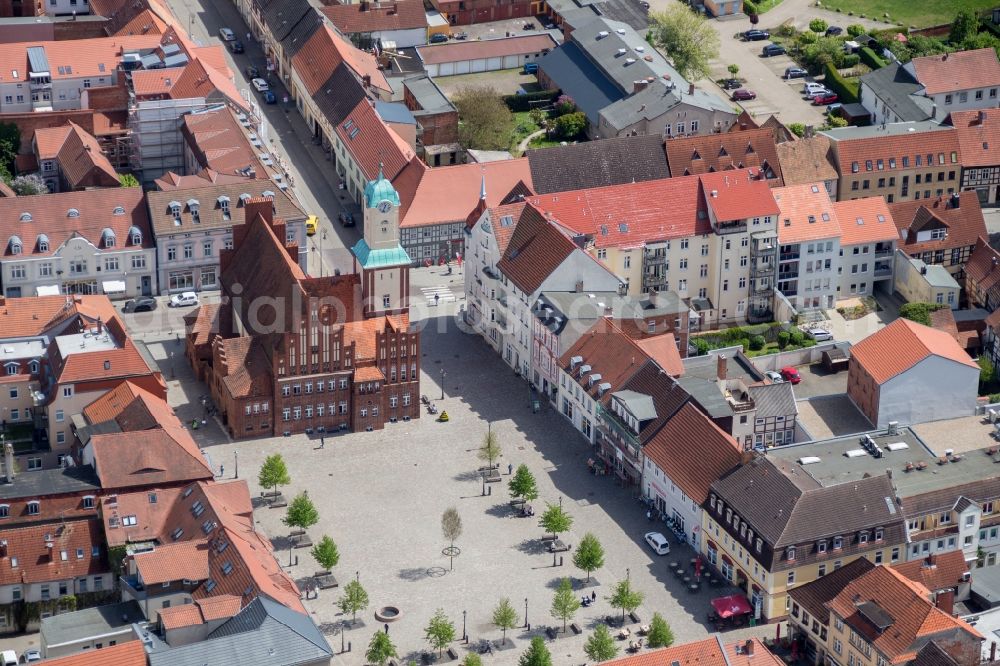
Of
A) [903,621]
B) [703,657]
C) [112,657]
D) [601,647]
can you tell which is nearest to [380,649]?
[601,647]

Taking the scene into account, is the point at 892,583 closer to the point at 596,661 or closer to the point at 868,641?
the point at 868,641

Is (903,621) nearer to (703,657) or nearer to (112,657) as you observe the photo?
(703,657)

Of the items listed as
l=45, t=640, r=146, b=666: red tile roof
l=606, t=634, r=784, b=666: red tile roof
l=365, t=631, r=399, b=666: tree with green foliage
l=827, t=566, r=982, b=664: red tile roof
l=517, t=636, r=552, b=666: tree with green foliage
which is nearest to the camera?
l=45, t=640, r=146, b=666: red tile roof

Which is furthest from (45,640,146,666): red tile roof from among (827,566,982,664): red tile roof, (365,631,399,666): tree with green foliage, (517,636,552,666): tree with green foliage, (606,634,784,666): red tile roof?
(827,566,982,664): red tile roof

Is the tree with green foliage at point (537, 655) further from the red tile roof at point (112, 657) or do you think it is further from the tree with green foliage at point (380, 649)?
the red tile roof at point (112, 657)

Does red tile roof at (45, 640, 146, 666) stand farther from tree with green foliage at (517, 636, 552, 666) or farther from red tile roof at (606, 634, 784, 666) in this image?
red tile roof at (606, 634, 784, 666)

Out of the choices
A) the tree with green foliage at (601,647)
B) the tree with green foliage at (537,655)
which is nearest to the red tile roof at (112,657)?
the tree with green foliage at (537,655)
